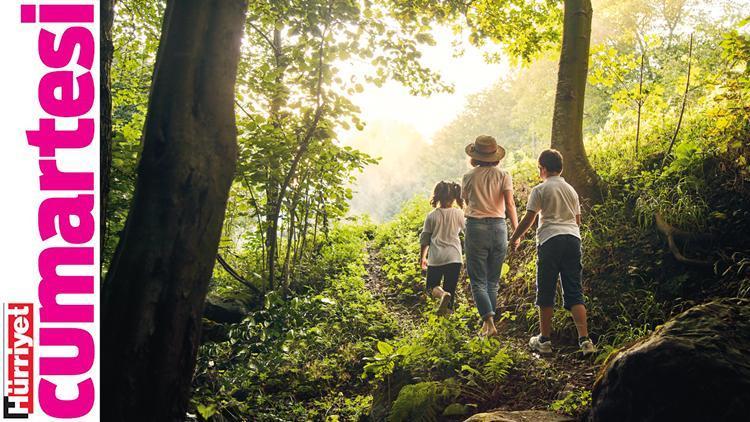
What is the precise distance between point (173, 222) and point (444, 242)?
4548mm

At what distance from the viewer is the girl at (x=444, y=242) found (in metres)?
6.47

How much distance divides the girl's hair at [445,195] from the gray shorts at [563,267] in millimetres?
1954

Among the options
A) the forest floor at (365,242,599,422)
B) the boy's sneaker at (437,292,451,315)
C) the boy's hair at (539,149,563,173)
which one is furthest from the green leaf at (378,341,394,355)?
the boy's hair at (539,149,563,173)

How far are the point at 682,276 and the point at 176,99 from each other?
5.26 m

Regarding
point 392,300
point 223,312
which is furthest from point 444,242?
point 223,312

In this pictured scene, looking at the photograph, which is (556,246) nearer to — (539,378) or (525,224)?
(525,224)

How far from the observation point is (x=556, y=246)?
191 inches

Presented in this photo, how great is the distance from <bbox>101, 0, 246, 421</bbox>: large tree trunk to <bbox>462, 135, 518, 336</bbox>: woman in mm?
3541

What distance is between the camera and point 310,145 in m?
6.67

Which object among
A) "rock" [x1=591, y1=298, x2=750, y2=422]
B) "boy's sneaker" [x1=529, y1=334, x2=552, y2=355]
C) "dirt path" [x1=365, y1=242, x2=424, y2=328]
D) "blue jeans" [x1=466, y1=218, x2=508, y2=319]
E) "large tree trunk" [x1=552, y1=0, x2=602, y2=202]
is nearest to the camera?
"rock" [x1=591, y1=298, x2=750, y2=422]

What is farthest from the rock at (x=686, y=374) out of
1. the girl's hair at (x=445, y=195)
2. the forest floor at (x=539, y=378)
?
the girl's hair at (x=445, y=195)

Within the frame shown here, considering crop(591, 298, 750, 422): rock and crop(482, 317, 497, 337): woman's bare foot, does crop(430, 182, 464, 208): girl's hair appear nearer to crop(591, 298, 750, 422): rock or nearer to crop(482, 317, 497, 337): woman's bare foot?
crop(482, 317, 497, 337): woman's bare foot

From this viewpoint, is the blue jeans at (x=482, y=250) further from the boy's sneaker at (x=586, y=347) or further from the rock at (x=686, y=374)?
the rock at (x=686, y=374)

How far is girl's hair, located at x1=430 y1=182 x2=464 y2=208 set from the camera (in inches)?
264
